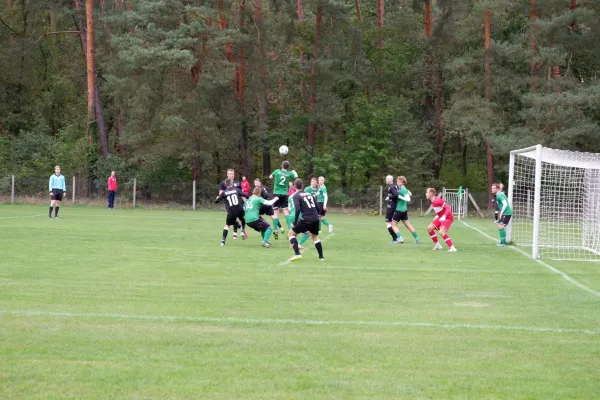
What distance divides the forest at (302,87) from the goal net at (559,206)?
1356cm

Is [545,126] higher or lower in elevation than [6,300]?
higher

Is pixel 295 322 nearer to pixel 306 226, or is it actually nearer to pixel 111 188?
pixel 306 226

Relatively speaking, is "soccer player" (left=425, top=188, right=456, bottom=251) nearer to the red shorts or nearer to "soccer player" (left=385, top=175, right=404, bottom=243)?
the red shorts

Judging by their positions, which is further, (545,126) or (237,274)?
(545,126)

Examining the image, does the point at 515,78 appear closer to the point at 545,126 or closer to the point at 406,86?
the point at 545,126

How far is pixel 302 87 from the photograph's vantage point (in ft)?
173

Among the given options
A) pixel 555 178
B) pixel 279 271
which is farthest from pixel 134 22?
pixel 279 271

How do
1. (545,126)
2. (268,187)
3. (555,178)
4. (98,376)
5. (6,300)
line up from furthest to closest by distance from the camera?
(268,187) < (545,126) < (555,178) < (6,300) < (98,376)

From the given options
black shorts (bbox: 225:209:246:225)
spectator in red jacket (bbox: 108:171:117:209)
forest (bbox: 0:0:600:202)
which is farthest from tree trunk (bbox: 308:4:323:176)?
black shorts (bbox: 225:209:246:225)

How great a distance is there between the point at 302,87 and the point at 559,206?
2722cm

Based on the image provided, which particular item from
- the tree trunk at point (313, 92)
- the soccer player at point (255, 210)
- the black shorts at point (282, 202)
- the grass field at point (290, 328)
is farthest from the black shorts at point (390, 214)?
the tree trunk at point (313, 92)

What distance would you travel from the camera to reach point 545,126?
43.0 meters

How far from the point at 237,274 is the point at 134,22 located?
35.4m

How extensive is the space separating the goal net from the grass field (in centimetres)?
371
